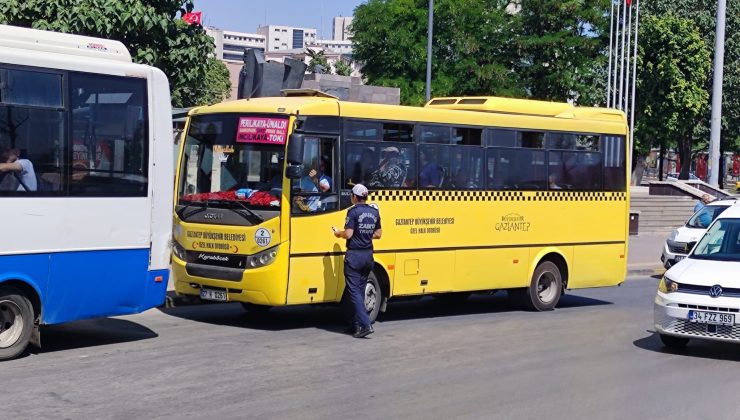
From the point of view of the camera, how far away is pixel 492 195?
1512 cm

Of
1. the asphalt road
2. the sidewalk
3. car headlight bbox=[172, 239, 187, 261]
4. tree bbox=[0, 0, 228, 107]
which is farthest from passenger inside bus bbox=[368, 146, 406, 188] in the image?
the sidewalk

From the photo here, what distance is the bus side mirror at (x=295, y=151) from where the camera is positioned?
12.2 m

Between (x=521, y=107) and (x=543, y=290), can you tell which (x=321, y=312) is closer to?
(x=543, y=290)

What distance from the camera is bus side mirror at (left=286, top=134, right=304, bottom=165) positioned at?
481 inches

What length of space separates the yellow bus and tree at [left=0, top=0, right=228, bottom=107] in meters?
4.29

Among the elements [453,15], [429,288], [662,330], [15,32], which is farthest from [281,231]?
[453,15]

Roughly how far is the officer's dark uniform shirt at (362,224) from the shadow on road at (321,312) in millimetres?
1451

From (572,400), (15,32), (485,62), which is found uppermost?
(485,62)

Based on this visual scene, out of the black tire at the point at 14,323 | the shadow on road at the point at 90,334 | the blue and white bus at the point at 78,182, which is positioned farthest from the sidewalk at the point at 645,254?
the black tire at the point at 14,323

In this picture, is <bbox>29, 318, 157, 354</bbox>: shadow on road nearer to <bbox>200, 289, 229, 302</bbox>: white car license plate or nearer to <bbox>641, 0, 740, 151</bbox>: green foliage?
<bbox>200, 289, 229, 302</bbox>: white car license plate

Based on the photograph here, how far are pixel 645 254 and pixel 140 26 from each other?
1704 centimetres

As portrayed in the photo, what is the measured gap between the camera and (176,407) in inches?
328

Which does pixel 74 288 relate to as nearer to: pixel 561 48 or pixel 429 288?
pixel 429 288

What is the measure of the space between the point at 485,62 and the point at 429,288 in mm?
31509
